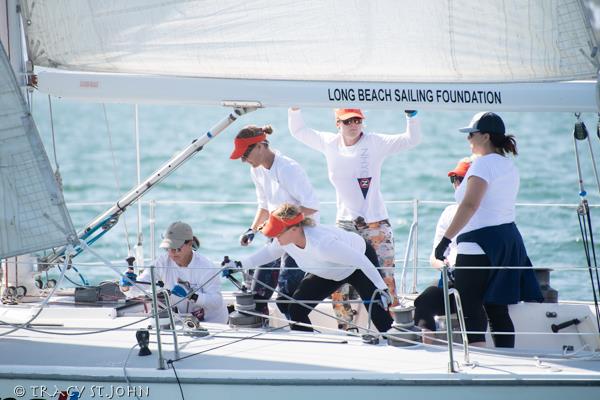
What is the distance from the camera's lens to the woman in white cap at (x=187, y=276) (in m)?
5.75

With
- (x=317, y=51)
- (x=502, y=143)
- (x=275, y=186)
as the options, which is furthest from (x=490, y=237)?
(x=275, y=186)

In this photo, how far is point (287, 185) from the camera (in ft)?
19.8

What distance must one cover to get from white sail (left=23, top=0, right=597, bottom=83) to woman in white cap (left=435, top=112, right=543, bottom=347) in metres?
0.33

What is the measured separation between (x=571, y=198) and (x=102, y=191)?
27.2 ft

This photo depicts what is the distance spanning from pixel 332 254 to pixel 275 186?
0.77 metres

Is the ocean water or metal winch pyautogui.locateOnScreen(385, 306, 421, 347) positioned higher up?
the ocean water

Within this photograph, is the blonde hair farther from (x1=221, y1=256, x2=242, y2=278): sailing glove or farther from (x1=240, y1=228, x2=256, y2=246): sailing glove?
(x1=240, y1=228, x2=256, y2=246): sailing glove

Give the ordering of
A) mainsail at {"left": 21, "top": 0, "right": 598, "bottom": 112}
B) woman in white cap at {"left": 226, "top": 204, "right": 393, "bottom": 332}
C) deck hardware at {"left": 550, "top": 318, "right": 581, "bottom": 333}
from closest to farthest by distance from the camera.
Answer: mainsail at {"left": 21, "top": 0, "right": 598, "bottom": 112}
woman in white cap at {"left": 226, "top": 204, "right": 393, "bottom": 332}
deck hardware at {"left": 550, "top": 318, "right": 581, "bottom": 333}

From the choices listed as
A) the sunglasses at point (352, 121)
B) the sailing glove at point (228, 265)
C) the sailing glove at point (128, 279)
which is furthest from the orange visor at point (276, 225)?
the sunglasses at point (352, 121)

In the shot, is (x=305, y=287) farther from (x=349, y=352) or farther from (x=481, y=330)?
(x=481, y=330)

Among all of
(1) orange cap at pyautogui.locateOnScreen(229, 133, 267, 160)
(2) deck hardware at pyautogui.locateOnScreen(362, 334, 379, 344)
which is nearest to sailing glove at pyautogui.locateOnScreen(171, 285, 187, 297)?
(1) orange cap at pyautogui.locateOnScreen(229, 133, 267, 160)

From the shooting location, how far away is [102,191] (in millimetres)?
19078

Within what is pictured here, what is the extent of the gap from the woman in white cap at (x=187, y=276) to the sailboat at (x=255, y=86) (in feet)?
0.97

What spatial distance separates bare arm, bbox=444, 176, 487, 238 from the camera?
5.16 metres
